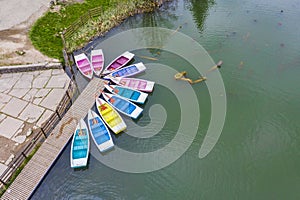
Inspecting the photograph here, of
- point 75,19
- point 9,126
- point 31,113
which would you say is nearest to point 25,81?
point 31,113

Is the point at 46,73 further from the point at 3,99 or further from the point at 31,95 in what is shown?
the point at 3,99

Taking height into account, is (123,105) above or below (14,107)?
below

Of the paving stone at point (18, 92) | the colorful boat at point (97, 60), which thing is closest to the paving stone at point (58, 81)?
the paving stone at point (18, 92)

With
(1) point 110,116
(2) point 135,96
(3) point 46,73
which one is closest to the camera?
(1) point 110,116

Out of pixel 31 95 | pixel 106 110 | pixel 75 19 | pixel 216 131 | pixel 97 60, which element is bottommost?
pixel 216 131

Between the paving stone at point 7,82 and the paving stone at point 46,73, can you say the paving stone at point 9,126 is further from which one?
the paving stone at point 46,73

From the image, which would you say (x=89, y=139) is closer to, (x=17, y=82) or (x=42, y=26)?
(x=17, y=82)
